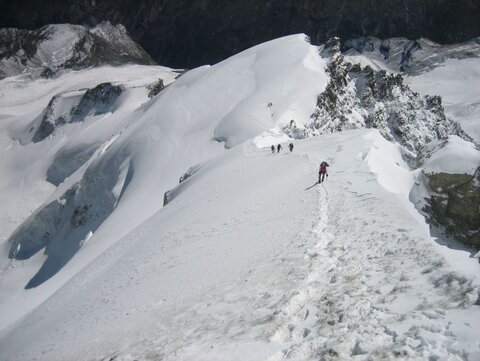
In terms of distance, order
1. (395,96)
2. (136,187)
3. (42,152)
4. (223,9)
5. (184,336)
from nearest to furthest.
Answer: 1. (184,336)
2. (136,187)
3. (395,96)
4. (42,152)
5. (223,9)

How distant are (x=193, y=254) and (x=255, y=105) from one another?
109 feet

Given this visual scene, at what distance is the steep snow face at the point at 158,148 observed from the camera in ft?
130

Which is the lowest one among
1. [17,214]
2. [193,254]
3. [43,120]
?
[17,214]

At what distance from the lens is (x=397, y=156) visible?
90.1 feet

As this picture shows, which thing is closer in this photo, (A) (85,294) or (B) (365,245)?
(B) (365,245)

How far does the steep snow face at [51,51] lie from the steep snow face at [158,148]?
69770mm

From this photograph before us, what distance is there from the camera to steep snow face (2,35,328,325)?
3975 centimetres

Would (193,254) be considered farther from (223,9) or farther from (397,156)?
(223,9)

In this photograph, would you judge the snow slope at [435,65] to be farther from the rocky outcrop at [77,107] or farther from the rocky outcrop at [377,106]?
the rocky outcrop at [77,107]

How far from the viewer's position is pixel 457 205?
1633 cm

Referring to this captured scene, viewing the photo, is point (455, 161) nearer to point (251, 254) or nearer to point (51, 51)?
point (251, 254)

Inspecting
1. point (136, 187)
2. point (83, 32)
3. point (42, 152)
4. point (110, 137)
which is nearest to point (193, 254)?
point (136, 187)

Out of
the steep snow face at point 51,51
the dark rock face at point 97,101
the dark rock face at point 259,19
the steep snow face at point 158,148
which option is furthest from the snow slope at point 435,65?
the dark rock face at point 97,101

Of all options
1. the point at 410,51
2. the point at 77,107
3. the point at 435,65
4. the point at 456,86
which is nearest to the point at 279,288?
the point at 77,107
